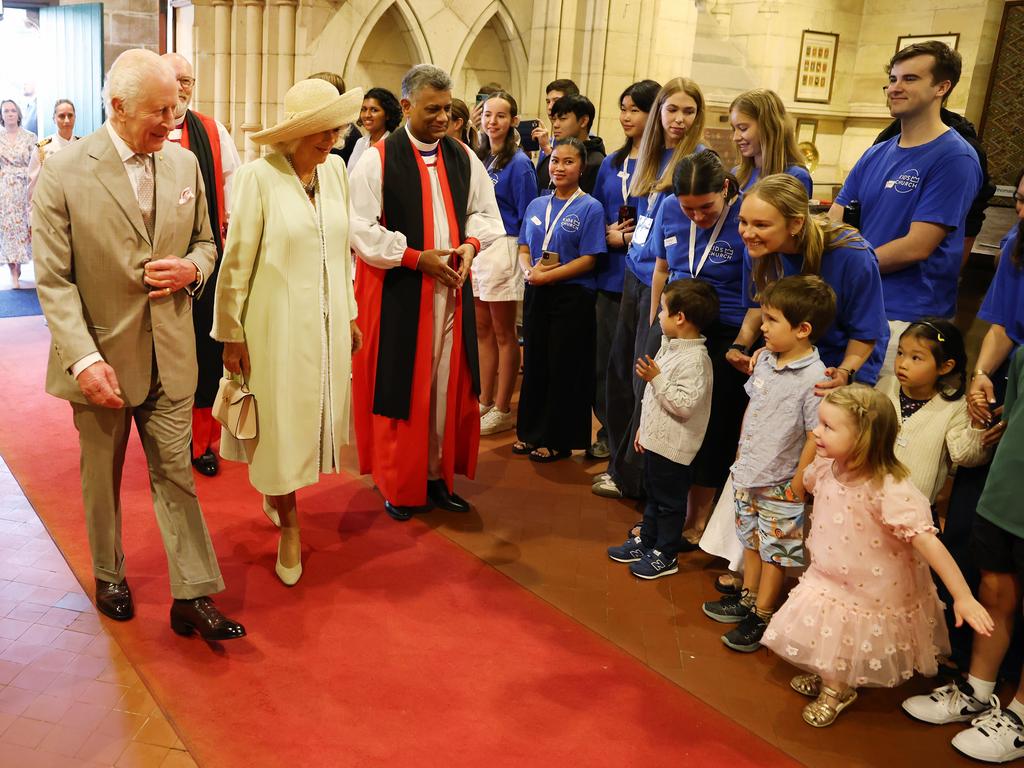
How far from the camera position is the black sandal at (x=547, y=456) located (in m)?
5.08

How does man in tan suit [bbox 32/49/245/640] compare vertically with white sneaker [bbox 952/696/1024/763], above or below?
above

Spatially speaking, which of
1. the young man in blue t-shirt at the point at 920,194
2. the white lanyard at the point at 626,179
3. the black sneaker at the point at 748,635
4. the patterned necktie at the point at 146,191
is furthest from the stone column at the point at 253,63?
the black sneaker at the point at 748,635

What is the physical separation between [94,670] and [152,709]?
0.32 meters

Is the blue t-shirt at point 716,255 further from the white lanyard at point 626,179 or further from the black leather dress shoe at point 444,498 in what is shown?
the black leather dress shoe at point 444,498

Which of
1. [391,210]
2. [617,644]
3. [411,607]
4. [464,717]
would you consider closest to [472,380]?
[391,210]

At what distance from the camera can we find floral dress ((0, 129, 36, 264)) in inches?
343

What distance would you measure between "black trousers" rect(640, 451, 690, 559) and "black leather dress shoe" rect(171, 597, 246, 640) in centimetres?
169

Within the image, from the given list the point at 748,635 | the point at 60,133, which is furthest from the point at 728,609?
the point at 60,133

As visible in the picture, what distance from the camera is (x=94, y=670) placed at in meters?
2.96

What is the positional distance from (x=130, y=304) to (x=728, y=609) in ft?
7.94

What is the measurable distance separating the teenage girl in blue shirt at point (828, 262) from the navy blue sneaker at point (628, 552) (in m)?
1.17

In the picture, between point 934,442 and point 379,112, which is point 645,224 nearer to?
point 934,442

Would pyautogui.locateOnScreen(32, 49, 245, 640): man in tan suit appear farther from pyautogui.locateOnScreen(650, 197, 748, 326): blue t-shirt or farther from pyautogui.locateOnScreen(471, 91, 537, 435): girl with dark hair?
pyautogui.locateOnScreen(471, 91, 537, 435): girl with dark hair

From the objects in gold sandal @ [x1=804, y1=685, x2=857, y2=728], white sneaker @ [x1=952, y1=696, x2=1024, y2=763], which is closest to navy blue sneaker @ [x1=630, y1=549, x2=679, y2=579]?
gold sandal @ [x1=804, y1=685, x2=857, y2=728]
